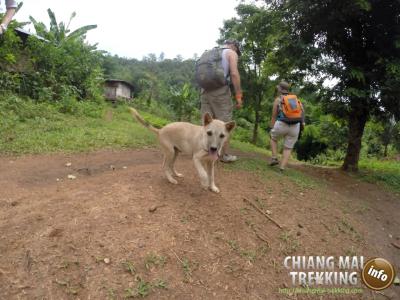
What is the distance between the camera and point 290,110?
715cm

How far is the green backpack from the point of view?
21.3ft

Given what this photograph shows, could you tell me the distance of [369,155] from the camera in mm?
24141

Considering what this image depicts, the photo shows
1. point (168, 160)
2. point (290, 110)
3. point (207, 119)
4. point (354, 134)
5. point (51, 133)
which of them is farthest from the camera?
point (354, 134)

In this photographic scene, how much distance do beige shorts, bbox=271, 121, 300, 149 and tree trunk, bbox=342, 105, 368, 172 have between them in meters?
3.19

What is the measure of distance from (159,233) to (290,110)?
4.35 metres

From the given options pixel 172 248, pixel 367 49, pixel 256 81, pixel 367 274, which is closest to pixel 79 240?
pixel 172 248

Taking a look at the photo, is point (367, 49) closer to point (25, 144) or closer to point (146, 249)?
point (146, 249)

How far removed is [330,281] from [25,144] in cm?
694

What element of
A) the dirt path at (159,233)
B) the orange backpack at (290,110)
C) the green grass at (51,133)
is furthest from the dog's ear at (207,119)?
the green grass at (51,133)

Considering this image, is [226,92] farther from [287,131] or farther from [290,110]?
[287,131]

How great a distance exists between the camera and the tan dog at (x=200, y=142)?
4.60 m

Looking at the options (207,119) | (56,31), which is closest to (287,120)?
(207,119)

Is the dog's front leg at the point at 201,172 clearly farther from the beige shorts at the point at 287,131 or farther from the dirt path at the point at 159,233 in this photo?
the beige shorts at the point at 287,131

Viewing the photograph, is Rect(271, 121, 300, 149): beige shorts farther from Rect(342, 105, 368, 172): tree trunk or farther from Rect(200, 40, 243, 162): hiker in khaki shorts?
Rect(342, 105, 368, 172): tree trunk
